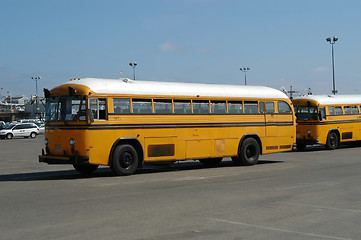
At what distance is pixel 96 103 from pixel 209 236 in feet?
27.0

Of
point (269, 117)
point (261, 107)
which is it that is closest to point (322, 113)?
point (269, 117)

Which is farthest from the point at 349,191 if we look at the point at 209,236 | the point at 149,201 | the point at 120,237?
the point at 120,237

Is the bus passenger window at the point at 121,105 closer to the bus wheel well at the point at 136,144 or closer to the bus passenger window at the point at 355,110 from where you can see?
the bus wheel well at the point at 136,144

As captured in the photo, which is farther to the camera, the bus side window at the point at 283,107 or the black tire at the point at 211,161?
the bus side window at the point at 283,107

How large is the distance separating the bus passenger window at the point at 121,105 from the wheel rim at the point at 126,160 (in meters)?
1.22

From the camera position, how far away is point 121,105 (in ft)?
49.0

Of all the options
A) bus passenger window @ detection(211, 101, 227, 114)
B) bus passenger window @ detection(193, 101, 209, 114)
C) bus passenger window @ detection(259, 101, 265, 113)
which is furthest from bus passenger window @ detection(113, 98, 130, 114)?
bus passenger window @ detection(259, 101, 265, 113)

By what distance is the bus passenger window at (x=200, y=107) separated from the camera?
662 inches

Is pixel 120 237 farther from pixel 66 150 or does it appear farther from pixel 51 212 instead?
pixel 66 150

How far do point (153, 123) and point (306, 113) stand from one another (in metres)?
12.4

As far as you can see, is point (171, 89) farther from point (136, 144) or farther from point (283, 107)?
point (283, 107)

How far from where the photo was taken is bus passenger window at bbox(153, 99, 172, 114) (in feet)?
51.8

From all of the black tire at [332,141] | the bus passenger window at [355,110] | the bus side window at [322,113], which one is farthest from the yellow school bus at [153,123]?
the bus passenger window at [355,110]

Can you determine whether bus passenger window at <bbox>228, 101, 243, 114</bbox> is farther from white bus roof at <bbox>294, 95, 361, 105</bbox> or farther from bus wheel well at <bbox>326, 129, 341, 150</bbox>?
bus wheel well at <bbox>326, 129, 341, 150</bbox>
